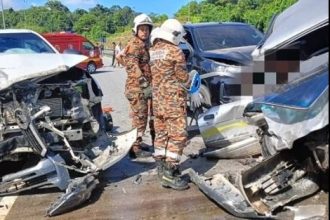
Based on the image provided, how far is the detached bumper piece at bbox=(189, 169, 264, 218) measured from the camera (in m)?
4.19

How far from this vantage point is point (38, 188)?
5.32 meters

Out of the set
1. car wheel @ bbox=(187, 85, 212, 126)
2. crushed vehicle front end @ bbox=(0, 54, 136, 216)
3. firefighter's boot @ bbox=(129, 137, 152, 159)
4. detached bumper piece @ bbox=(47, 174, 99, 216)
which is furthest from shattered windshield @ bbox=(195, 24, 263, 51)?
detached bumper piece @ bbox=(47, 174, 99, 216)

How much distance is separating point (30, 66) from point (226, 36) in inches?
183

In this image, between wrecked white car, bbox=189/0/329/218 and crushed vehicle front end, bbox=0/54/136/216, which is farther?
crushed vehicle front end, bbox=0/54/136/216

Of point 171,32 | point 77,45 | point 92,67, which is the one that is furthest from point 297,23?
point 77,45

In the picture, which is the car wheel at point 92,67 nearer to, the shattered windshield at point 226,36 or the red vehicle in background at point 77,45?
the red vehicle in background at point 77,45

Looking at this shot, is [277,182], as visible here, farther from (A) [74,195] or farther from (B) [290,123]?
(A) [74,195]

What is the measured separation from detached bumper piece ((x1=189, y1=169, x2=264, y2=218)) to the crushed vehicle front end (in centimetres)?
106

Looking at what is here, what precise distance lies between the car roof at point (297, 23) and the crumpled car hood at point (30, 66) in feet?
6.39

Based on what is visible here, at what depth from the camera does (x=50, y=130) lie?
5004 mm

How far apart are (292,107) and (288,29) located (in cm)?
81

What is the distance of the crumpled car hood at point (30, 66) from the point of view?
15.6 feet

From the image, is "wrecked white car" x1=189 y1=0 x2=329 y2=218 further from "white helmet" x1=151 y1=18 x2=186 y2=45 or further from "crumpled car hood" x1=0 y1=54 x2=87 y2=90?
"crumpled car hood" x1=0 y1=54 x2=87 y2=90

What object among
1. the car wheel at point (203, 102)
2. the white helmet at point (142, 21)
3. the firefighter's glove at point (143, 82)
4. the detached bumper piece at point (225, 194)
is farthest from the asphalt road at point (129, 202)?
the car wheel at point (203, 102)
